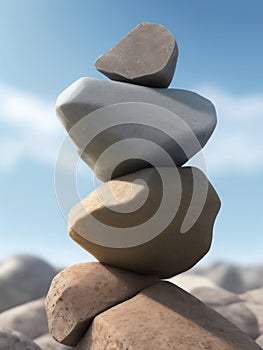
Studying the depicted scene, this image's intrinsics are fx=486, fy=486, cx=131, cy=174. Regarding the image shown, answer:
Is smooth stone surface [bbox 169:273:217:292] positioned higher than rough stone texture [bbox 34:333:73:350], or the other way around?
rough stone texture [bbox 34:333:73:350]

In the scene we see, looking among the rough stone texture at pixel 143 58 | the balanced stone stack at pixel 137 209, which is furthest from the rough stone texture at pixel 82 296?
the rough stone texture at pixel 143 58

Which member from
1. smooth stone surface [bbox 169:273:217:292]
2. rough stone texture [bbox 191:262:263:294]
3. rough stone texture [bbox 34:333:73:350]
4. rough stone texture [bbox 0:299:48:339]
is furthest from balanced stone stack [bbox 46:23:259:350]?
rough stone texture [bbox 191:262:263:294]

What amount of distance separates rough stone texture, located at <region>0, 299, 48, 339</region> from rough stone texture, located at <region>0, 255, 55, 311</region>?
2.24 meters

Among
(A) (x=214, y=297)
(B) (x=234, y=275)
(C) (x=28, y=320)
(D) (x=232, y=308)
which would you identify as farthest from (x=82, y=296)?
(B) (x=234, y=275)

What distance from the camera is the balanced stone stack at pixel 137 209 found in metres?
3.43

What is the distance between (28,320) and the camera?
895 cm

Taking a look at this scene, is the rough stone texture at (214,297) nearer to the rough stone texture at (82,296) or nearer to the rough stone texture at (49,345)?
the rough stone texture at (49,345)

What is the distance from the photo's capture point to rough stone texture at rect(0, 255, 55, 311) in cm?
1159

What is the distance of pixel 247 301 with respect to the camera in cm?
920

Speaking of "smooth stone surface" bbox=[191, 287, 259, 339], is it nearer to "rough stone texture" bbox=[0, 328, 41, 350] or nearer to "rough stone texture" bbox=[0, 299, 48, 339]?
"rough stone texture" bbox=[0, 299, 48, 339]

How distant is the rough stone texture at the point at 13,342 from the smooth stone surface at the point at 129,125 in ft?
6.31

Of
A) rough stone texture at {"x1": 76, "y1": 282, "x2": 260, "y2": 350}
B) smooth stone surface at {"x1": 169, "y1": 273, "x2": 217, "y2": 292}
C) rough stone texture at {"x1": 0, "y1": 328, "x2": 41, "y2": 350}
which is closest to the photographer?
rough stone texture at {"x1": 76, "y1": 282, "x2": 260, "y2": 350}

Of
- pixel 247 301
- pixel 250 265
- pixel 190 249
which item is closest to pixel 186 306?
pixel 190 249

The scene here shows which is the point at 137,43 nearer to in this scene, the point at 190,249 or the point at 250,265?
the point at 190,249
